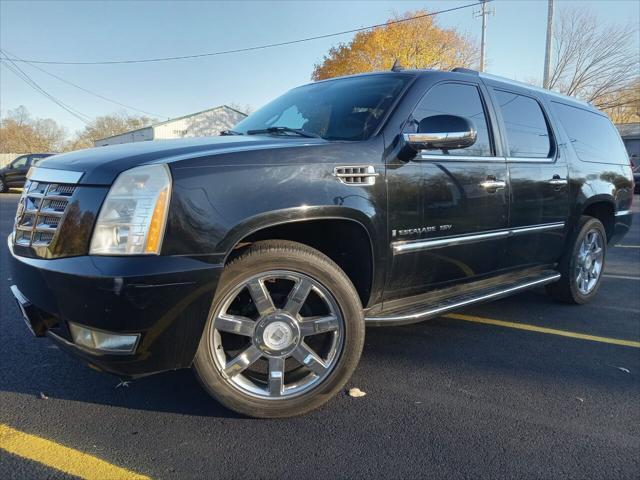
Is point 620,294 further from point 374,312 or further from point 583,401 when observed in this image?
point 374,312

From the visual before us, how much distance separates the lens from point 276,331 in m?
2.48

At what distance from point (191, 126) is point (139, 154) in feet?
121

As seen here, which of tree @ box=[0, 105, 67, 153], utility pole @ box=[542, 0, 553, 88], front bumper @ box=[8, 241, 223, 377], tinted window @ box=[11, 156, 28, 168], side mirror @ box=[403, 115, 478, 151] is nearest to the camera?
front bumper @ box=[8, 241, 223, 377]

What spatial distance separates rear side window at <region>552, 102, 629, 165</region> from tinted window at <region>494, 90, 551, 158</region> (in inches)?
15.6

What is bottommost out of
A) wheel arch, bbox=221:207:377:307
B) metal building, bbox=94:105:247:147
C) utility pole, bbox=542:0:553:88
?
wheel arch, bbox=221:207:377:307

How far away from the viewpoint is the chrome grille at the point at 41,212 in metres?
2.20

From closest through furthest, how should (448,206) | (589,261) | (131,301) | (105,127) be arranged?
(131,301)
(448,206)
(589,261)
(105,127)

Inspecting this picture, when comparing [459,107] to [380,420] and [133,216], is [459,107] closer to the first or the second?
[380,420]

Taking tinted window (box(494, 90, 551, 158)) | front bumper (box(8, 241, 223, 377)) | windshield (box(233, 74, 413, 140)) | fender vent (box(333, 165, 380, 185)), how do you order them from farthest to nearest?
tinted window (box(494, 90, 551, 158)), windshield (box(233, 74, 413, 140)), fender vent (box(333, 165, 380, 185)), front bumper (box(8, 241, 223, 377))

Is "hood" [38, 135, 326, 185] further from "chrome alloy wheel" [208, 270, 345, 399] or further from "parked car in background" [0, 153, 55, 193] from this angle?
"parked car in background" [0, 153, 55, 193]

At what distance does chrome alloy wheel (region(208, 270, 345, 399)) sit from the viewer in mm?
2391

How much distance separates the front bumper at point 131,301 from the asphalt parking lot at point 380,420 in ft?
1.40

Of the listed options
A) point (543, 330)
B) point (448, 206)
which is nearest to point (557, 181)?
Result: point (543, 330)

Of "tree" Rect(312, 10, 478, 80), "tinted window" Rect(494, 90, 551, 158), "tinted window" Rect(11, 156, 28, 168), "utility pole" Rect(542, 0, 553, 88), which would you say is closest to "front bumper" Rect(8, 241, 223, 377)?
"tinted window" Rect(494, 90, 551, 158)
